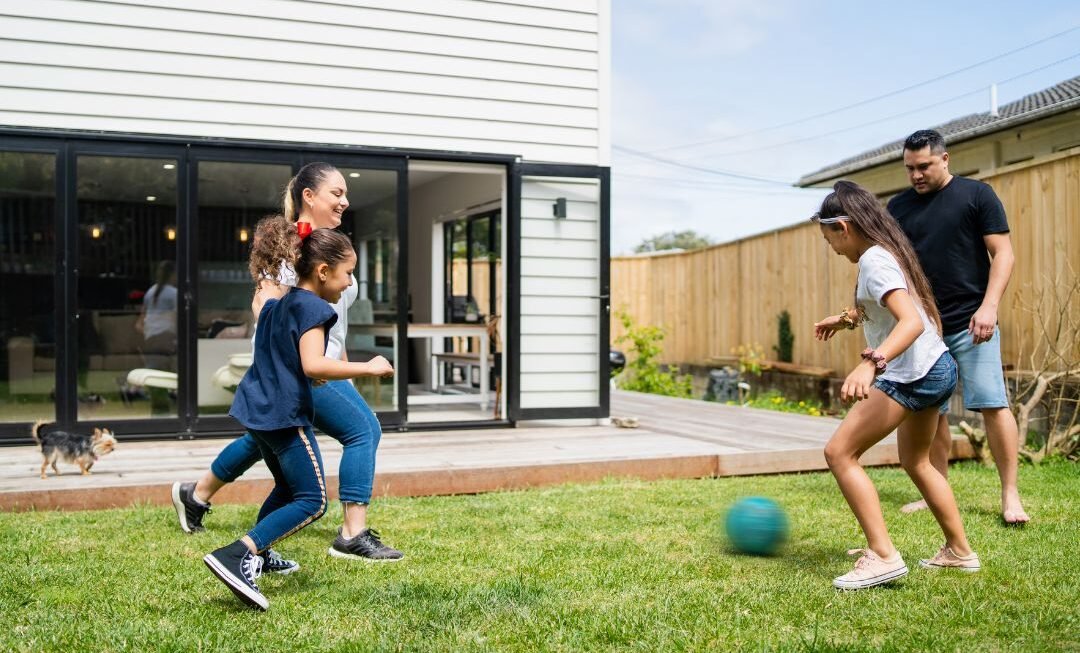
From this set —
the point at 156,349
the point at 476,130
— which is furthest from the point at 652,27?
the point at 156,349

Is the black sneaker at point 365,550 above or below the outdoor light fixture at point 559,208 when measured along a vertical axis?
below

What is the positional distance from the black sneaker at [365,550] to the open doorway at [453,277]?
5607 millimetres

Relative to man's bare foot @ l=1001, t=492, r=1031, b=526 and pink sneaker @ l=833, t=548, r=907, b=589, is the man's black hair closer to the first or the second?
man's bare foot @ l=1001, t=492, r=1031, b=526

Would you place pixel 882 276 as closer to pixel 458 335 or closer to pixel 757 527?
pixel 757 527

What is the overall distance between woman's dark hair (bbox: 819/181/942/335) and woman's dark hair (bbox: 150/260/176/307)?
5042mm

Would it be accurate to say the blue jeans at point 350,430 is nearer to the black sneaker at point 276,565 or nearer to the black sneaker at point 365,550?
the black sneaker at point 365,550

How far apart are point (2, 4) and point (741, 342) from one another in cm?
1033

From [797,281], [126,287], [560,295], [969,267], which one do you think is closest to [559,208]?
[560,295]

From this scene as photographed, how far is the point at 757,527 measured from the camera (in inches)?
148

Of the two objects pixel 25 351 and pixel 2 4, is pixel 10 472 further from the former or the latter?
pixel 2 4

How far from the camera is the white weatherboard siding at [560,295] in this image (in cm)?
805

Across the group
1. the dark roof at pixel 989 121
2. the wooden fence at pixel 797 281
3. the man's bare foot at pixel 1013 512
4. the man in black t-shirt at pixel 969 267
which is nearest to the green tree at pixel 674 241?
the dark roof at pixel 989 121

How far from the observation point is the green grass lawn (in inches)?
110

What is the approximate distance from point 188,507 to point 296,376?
1365 mm
